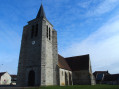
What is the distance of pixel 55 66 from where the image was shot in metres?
24.4

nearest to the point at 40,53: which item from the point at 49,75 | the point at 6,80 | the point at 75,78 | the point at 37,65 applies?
the point at 37,65

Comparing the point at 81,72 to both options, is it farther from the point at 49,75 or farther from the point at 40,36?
the point at 40,36

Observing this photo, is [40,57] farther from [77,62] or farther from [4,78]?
[4,78]

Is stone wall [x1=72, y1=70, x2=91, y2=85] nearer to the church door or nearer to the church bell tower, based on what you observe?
the church bell tower

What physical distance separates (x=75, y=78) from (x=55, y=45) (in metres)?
11.3

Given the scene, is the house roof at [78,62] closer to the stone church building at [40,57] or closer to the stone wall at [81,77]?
the stone wall at [81,77]

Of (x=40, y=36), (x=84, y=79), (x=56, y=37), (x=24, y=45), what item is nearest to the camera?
(x=40, y=36)

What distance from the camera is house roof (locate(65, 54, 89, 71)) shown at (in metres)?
31.6

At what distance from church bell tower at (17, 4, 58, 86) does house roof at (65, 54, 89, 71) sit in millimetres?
9837

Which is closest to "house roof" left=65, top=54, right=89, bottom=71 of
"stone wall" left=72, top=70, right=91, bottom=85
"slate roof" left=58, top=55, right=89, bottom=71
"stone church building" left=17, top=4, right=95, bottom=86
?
"slate roof" left=58, top=55, right=89, bottom=71

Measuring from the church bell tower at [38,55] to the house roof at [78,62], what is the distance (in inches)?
387

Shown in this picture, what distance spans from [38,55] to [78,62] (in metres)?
15.3

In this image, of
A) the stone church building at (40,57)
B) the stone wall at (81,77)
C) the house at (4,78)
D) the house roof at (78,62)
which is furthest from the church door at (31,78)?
the house at (4,78)

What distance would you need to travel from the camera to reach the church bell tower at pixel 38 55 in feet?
70.4
